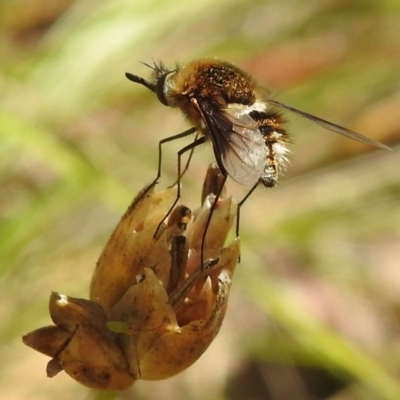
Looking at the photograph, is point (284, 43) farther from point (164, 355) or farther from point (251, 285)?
point (164, 355)

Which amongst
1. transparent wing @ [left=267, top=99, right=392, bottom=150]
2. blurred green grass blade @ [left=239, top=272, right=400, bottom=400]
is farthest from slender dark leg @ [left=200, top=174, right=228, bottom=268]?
blurred green grass blade @ [left=239, top=272, right=400, bottom=400]

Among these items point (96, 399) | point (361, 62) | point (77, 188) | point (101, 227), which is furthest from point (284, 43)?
point (96, 399)

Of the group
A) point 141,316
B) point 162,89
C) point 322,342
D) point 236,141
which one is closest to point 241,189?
point 322,342

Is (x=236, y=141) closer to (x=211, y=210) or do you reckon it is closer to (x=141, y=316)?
(x=211, y=210)

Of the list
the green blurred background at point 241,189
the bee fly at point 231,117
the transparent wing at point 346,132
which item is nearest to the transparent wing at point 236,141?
the bee fly at point 231,117

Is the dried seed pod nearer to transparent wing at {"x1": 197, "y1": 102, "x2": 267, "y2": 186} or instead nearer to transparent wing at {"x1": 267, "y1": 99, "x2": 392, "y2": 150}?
transparent wing at {"x1": 197, "y1": 102, "x2": 267, "y2": 186}

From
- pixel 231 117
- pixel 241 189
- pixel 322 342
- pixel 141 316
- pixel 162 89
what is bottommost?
pixel 141 316
